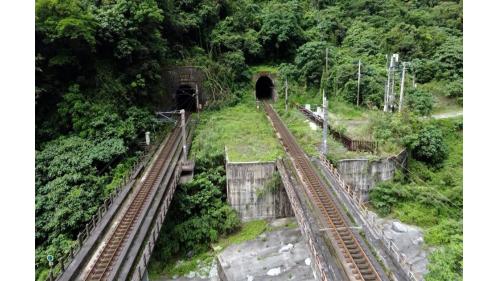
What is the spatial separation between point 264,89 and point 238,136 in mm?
26247

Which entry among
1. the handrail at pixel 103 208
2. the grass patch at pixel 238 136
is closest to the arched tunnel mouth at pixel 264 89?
the grass patch at pixel 238 136

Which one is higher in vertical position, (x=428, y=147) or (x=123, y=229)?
(x=428, y=147)

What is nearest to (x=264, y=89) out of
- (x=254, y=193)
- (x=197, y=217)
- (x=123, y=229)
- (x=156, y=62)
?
(x=156, y=62)

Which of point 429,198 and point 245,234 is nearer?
point 245,234

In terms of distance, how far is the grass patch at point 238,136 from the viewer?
78.5 ft

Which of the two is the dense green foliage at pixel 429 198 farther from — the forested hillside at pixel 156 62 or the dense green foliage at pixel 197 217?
the dense green foliage at pixel 197 217

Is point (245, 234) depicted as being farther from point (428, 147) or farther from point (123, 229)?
point (428, 147)

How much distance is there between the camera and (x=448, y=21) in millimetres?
57062

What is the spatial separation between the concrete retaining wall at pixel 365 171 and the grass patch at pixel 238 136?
15.4 feet

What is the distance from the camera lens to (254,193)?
22.4m

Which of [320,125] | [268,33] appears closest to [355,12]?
[268,33]

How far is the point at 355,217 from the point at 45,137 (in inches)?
831

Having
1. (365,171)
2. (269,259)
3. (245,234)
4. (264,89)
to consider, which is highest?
(264,89)

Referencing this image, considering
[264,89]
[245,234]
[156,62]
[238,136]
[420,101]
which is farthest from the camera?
[264,89]
